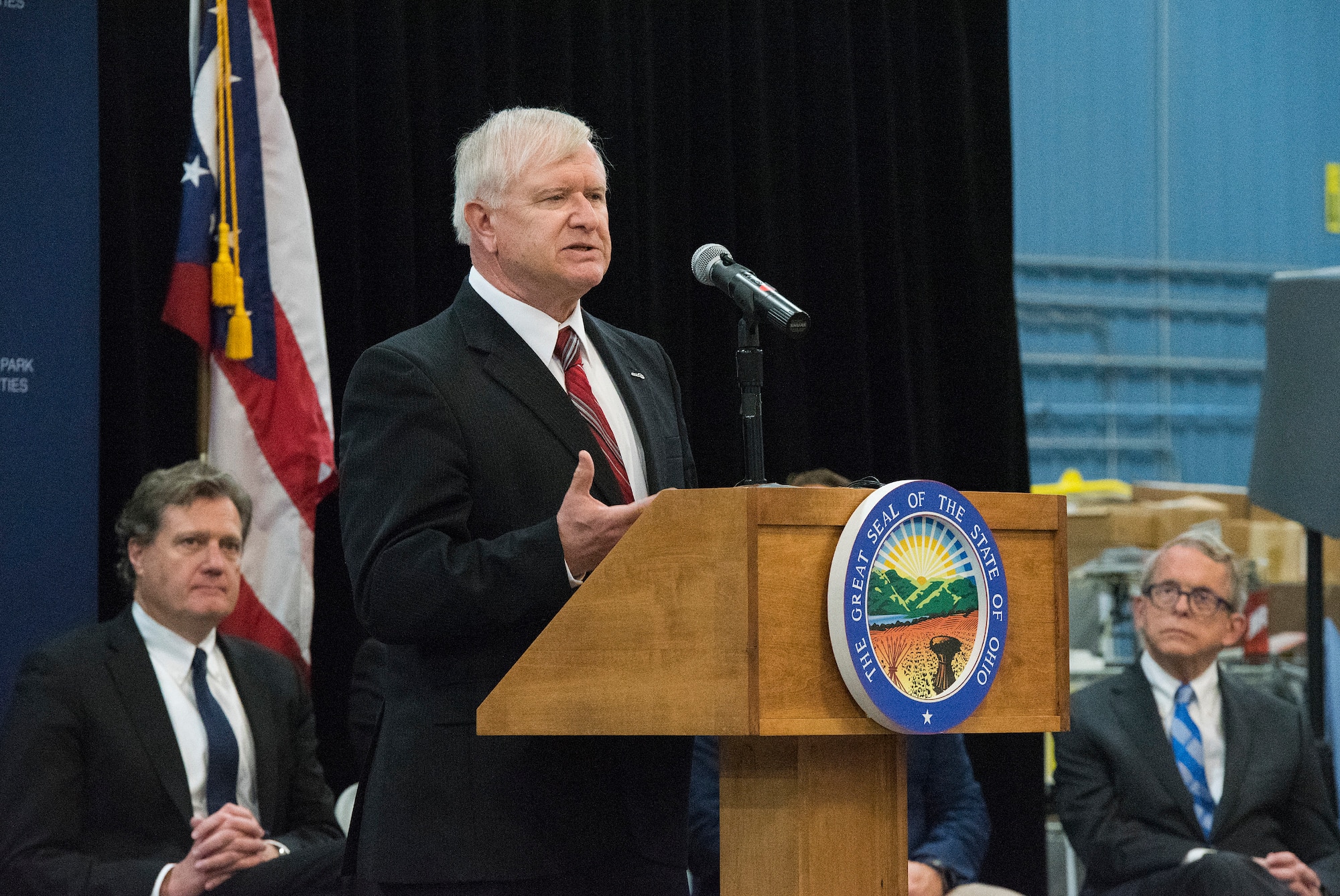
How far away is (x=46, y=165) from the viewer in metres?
3.48

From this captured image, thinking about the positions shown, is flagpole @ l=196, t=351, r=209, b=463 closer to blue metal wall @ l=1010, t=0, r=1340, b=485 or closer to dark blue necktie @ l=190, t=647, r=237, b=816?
dark blue necktie @ l=190, t=647, r=237, b=816

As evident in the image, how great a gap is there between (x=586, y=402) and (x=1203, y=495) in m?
4.35

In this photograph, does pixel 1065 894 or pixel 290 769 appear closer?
pixel 290 769

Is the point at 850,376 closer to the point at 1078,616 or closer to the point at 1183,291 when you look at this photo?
the point at 1078,616

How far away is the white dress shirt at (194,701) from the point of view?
3.09m

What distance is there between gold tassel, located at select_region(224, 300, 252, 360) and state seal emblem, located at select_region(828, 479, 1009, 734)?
2.48m

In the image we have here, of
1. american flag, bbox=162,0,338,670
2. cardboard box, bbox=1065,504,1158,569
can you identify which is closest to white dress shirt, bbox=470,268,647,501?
american flag, bbox=162,0,338,670

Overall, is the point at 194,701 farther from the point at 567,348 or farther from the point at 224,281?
the point at 567,348

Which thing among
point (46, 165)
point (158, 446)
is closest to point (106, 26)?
point (46, 165)

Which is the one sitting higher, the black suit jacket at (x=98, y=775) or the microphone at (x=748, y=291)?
the microphone at (x=748, y=291)

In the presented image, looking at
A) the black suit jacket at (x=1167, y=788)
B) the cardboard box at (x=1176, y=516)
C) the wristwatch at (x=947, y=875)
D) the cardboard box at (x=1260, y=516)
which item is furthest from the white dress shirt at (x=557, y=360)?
the cardboard box at (x=1260, y=516)

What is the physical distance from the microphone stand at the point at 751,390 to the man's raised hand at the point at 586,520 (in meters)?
0.17

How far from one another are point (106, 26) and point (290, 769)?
6.36 feet

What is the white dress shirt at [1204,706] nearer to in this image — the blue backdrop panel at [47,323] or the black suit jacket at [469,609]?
the black suit jacket at [469,609]
